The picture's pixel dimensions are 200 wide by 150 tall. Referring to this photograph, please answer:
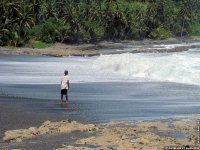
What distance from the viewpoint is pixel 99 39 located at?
3986 inches

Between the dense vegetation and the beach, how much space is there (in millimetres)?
38574

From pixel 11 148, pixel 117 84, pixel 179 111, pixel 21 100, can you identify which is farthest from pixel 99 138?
pixel 117 84

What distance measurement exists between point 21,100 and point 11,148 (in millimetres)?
9043

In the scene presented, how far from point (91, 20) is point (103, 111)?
7923cm

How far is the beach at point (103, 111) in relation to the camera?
12.9 metres

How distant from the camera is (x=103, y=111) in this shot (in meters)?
18.1

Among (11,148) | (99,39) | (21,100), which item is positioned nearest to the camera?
(11,148)

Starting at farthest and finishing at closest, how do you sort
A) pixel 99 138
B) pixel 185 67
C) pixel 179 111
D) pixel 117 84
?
pixel 185 67, pixel 117 84, pixel 179 111, pixel 99 138

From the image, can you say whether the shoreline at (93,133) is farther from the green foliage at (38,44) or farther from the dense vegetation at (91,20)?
the green foliage at (38,44)

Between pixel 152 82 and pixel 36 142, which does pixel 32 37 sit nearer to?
pixel 152 82

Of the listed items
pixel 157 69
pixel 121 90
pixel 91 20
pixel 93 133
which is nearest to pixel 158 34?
pixel 91 20

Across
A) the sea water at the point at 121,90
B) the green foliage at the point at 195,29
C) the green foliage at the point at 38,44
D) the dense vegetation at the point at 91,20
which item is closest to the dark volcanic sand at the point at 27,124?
the sea water at the point at 121,90

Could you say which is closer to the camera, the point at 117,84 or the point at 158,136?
the point at 158,136

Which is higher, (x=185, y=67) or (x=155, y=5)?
(x=155, y=5)
